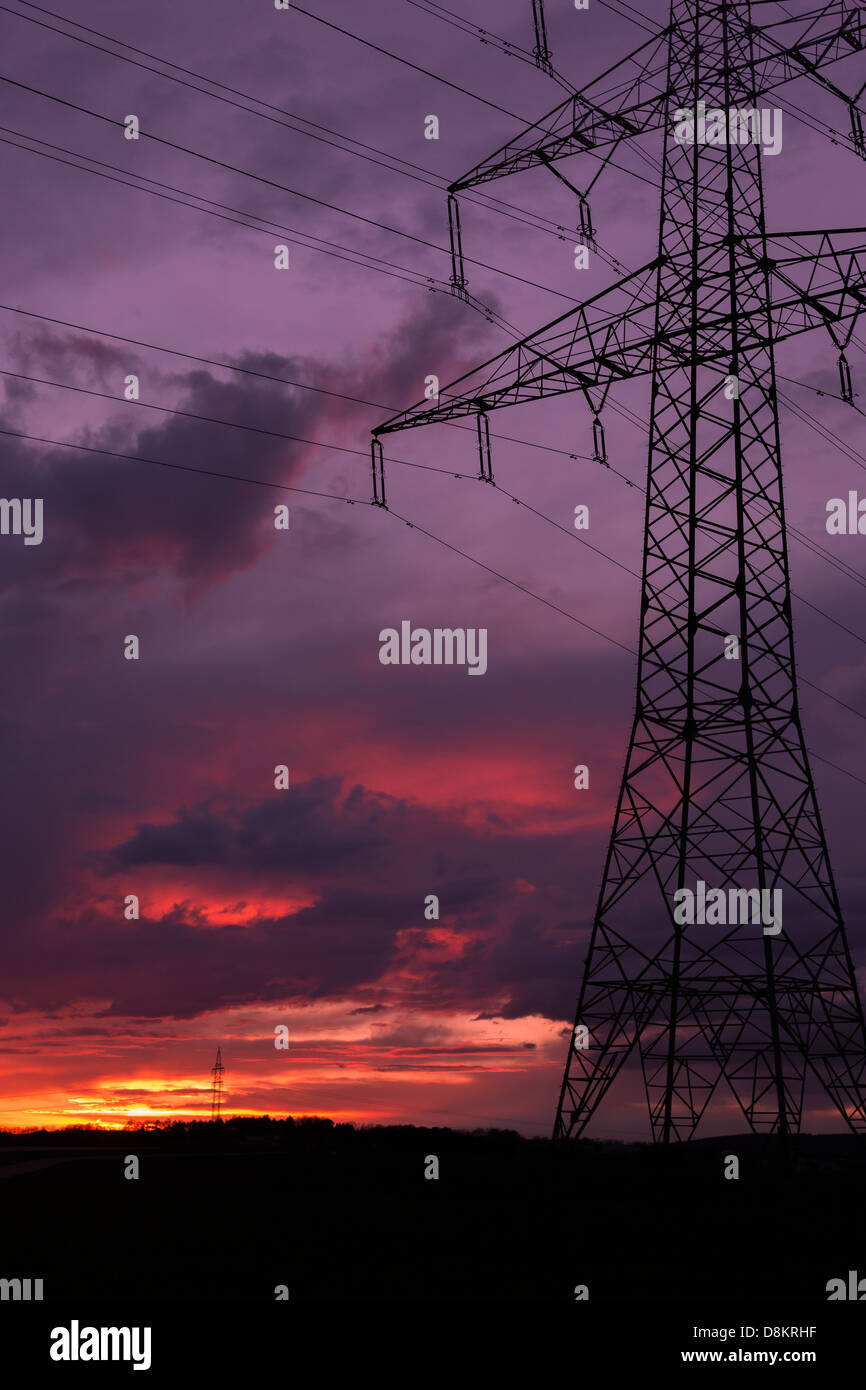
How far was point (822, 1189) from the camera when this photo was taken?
35.2m

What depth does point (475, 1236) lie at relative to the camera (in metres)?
29.8

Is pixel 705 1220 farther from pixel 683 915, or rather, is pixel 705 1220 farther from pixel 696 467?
pixel 696 467

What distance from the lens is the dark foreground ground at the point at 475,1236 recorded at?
79.5ft

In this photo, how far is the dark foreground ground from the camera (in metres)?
24.2
